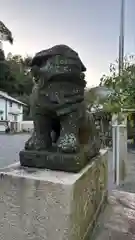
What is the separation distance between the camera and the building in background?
685 inches

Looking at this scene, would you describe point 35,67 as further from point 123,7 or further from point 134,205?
point 123,7

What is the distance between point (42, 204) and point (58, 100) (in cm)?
52

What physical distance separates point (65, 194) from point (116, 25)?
6.84m

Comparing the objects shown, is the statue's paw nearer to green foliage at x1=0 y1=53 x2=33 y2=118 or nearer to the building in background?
the building in background

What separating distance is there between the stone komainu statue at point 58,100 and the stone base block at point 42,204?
0.11 meters

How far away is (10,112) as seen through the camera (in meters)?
20.7

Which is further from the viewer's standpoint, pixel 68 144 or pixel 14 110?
pixel 14 110

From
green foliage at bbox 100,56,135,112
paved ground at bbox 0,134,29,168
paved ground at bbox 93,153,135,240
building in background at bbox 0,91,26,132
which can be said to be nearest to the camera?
paved ground at bbox 93,153,135,240

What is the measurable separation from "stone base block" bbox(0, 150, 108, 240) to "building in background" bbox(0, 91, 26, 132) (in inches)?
645

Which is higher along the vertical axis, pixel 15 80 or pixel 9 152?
pixel 15 80

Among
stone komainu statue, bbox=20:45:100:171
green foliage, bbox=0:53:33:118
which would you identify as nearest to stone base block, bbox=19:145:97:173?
stone komainu statue, bbox=20:45:100:171

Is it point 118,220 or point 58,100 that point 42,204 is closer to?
point 58,100

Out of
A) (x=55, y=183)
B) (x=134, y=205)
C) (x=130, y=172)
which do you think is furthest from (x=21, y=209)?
(x=130, y=172)

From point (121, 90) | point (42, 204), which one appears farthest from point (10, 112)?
point (42, 204)
